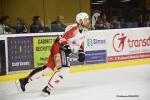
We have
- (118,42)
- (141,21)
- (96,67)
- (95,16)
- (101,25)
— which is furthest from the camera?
(141,21)

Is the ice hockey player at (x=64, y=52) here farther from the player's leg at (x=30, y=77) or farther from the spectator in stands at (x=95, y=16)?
the spectator in stands at (x=95, y=16)

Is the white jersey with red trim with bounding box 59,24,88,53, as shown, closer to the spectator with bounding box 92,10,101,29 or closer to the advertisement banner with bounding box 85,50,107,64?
the advertisement banner with bounding box 85,50,107,64

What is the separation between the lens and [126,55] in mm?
7727

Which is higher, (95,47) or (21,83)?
(95,47)

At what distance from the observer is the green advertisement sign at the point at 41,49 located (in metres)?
6.61

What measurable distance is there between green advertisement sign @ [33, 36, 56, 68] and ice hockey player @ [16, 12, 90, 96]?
0.54m

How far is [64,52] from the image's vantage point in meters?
5.96

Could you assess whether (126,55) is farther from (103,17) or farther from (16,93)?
(16,93)

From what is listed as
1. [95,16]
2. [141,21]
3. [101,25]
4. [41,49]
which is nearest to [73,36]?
[41,49]

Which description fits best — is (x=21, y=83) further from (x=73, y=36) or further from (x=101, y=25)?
(x=101, y=25)

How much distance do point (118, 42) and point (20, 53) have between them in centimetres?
192

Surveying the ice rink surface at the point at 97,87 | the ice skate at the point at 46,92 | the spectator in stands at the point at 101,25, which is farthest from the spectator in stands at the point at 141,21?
the ice skate at the point at 46,92

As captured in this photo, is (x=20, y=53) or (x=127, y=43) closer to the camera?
(x=20, y=53)

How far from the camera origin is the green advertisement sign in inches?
260
